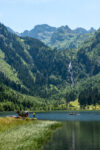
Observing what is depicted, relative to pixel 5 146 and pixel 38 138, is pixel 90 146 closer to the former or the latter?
pixel 38 138

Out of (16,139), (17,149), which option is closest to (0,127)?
(16,139)

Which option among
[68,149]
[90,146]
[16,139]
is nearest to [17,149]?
[16,139]

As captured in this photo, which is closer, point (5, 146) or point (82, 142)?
point (5, 146)

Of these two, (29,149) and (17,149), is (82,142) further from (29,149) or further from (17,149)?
(17,149)

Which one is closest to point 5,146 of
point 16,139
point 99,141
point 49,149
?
point 16,139

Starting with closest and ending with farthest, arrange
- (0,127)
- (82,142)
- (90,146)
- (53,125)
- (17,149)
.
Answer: (17,149), (90,146), (82,142), (0,127), (53,125)

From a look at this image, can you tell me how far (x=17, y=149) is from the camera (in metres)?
44.8

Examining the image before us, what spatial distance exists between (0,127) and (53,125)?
34413 millimetres

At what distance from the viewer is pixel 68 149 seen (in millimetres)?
56281

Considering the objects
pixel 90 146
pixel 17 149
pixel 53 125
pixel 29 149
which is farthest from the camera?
pixel 53 125

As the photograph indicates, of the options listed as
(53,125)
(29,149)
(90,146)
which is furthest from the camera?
(53,125)

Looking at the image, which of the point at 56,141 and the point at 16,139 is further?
the point at 56,141

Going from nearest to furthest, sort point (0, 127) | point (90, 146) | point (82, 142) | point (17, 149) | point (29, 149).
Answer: point (17, 149)
point (29, 149)
point (90, 146)
point (82, 142)
point (0, 127)

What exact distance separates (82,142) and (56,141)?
671 cm
